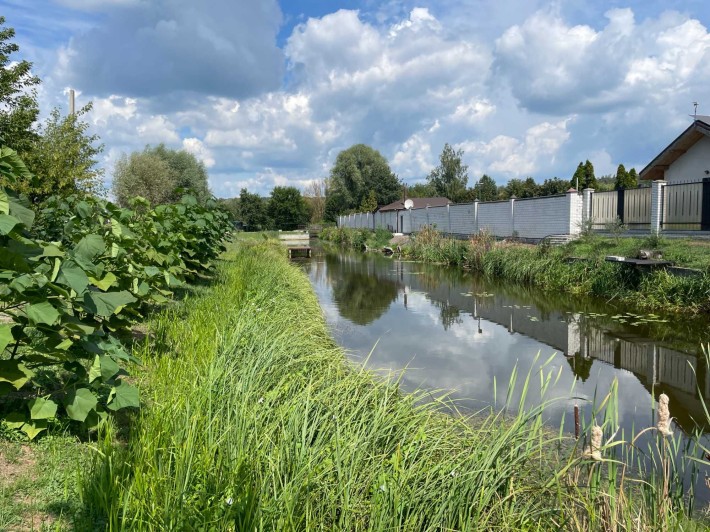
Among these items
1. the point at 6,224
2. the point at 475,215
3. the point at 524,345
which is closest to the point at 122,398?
the point at 6,224

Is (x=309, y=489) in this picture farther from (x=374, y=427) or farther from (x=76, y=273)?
(x=76, y=273)

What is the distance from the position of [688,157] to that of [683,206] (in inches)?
178

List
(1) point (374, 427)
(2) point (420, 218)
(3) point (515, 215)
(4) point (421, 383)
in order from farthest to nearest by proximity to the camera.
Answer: (2) point (420, 218) → (3) point (515, 215) → (4) point (421, 383) → (1) point (374, 427)

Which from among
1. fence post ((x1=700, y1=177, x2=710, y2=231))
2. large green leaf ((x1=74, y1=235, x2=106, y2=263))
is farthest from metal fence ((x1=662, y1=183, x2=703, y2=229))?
large green leaf ((x1=74, y1=235, x2=106, y2=263))

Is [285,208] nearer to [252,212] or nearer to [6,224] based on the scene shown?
[252,212]

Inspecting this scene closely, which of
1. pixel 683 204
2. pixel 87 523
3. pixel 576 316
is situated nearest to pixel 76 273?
pixel 87 523

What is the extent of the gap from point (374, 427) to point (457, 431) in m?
0.89

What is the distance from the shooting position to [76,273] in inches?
110

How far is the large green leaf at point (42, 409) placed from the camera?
2850 millimetres

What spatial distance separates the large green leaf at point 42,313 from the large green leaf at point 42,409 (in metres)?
0.53

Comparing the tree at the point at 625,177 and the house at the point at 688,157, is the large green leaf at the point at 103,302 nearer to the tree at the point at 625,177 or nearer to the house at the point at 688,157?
the house at the point at 688,157

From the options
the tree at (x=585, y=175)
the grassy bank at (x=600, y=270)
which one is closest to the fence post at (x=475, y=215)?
the grassy bank at (x=600, y=270)

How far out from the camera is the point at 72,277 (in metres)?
2.77

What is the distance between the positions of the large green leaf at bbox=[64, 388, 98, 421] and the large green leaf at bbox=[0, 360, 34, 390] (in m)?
0.27
